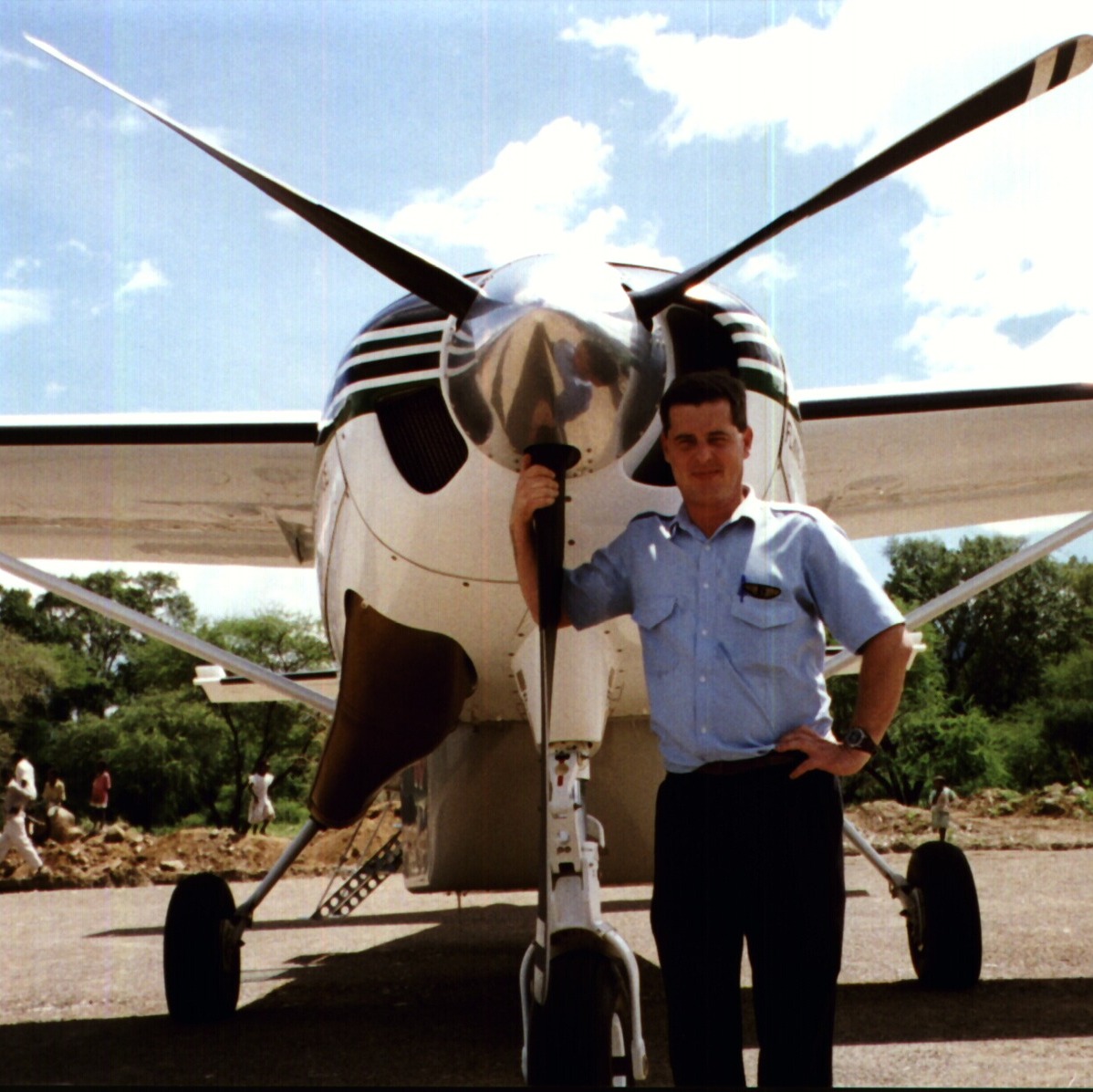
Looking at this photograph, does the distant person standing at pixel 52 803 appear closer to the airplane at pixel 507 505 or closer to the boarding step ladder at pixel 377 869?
the boarding step ladder at pixel 377 869

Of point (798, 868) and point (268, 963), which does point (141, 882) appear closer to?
point (268, 963)

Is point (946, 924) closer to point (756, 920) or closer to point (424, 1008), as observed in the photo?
point (424, 1008)

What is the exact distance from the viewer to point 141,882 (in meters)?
17.0

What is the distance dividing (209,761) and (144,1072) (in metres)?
41.9

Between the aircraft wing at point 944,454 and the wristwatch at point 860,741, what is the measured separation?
3.82 meters

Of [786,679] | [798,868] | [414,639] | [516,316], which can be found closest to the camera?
[798,868]

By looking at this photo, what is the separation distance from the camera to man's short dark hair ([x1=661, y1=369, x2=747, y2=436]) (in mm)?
2447

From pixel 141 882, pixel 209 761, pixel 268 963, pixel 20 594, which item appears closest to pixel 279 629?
pixel 209 761

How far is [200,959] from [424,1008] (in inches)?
39.5

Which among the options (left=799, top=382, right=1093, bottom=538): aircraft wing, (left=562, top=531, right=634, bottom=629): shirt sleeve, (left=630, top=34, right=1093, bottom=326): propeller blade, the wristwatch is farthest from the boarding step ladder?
the wristwatch

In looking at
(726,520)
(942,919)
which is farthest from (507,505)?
(942,919)

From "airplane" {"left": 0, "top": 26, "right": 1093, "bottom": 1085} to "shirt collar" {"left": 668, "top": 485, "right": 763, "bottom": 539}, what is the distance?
1.25 ft

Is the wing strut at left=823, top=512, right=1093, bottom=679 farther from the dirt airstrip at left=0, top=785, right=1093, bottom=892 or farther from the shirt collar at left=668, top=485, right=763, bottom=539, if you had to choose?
the dirt airstrip at left=0, top=785, right=1093, bottom=892

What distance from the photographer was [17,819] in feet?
50.1
